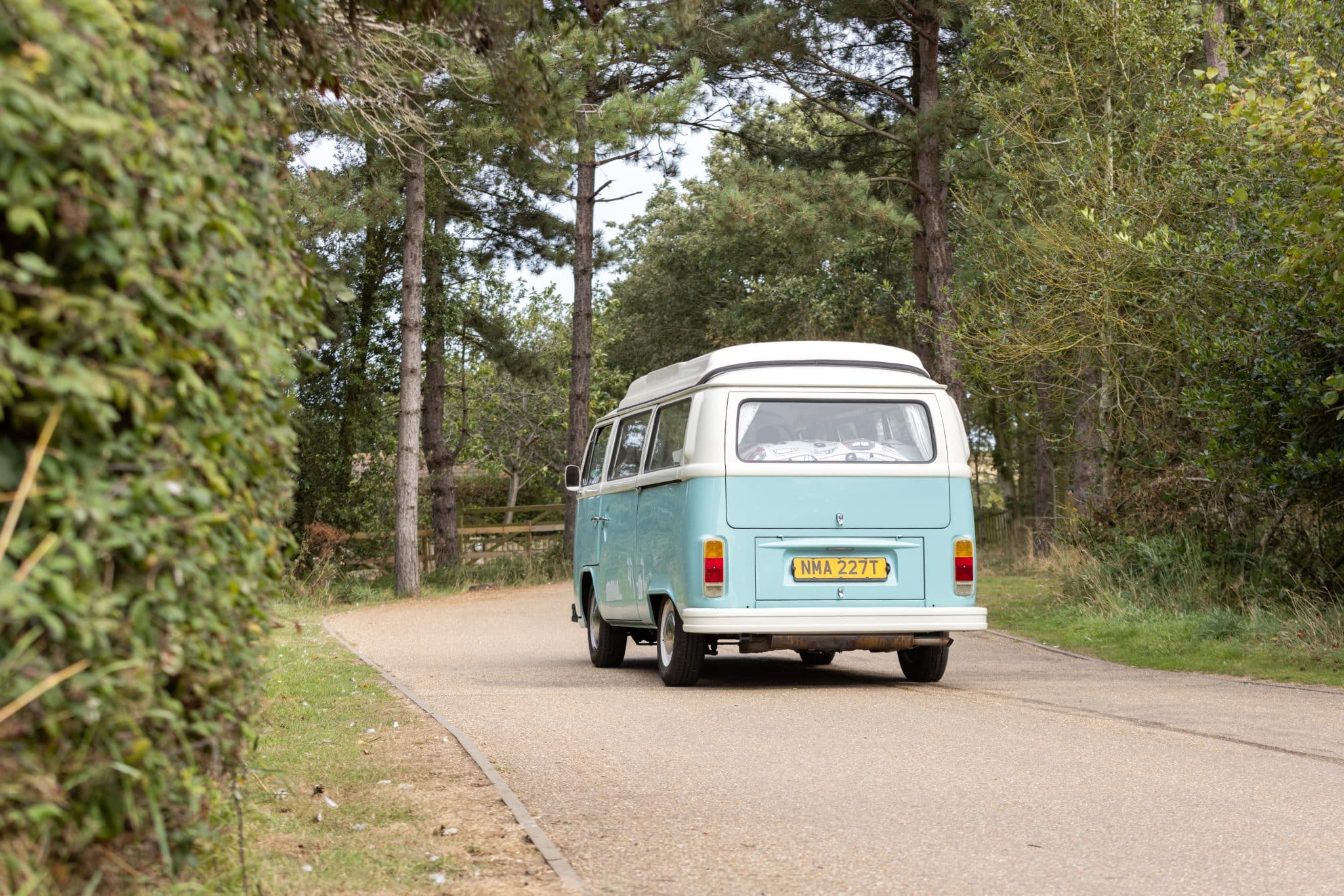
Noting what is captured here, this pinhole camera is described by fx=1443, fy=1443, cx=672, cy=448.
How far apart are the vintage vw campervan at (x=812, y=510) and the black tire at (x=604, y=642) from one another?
5.66ft

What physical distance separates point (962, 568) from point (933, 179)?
18.3 m

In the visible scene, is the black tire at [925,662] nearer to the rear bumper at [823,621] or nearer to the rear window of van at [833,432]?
the rear bumper at [823,621]

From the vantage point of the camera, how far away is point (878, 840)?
18.8 ft

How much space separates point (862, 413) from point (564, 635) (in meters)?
7.65

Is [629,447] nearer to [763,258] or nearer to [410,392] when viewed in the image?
[410,392]

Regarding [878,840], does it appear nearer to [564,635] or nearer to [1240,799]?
[1240,799]

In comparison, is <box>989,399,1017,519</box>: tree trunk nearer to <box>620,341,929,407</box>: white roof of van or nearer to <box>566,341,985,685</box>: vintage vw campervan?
<box>620,341,929,407</box>: white roof of van

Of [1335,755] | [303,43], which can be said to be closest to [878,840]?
[1335,755]

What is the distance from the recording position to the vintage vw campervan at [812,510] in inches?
426

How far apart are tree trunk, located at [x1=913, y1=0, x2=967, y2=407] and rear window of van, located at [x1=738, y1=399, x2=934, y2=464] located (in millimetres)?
14573

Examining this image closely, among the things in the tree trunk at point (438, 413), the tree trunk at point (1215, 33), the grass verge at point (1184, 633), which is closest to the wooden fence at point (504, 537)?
the tree trunk at point (438, 413)

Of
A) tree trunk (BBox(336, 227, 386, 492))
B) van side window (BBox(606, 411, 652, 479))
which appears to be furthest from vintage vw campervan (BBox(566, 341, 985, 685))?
tree trunk (BBox(336, 227, 386, 492))

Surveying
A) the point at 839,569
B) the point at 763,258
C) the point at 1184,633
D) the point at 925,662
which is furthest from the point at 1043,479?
the point at 839,569

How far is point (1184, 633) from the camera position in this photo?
14172mm
